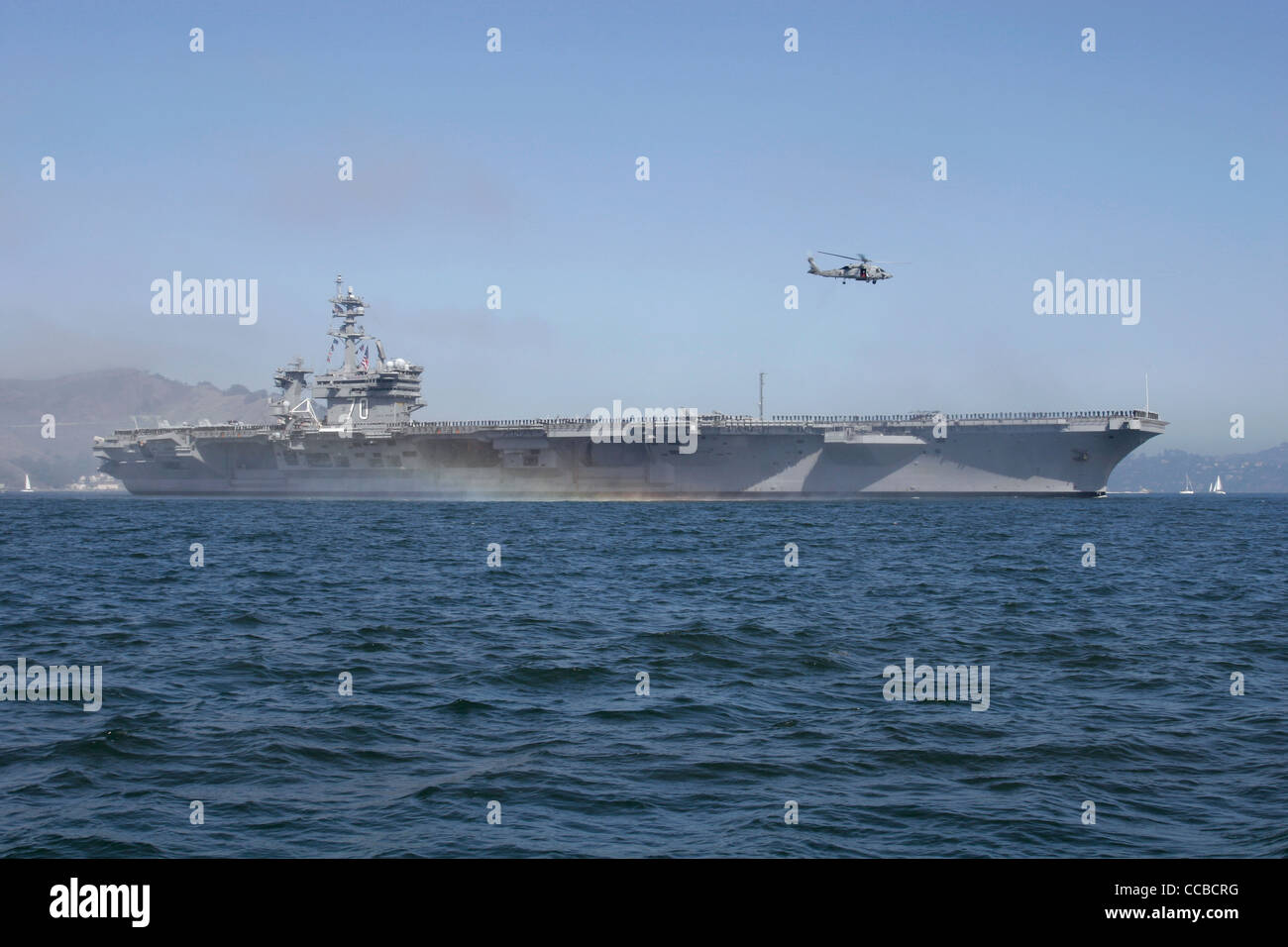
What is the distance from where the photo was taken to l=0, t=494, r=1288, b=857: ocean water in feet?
23.7

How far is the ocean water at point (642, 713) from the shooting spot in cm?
722

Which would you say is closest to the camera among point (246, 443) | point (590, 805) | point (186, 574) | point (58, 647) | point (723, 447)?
point (590, 805)

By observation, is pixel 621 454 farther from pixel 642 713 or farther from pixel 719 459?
pixel 642 713

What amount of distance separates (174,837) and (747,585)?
14408mm

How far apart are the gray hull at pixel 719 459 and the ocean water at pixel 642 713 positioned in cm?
2491

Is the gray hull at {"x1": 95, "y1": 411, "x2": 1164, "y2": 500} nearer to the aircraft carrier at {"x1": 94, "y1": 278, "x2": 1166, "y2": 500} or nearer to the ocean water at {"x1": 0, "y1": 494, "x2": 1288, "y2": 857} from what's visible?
the aircraft carrier at {"x1": 94, "y1": 278, "x2": 1166, "y2": 500}

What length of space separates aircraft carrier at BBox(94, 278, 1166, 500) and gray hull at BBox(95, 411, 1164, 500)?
7cm

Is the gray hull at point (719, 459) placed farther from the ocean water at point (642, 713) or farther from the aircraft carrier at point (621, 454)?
the ocean water at point (642, 713)

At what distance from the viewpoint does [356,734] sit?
970cm

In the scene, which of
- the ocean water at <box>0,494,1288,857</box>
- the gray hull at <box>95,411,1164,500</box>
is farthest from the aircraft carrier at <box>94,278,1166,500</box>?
the ocean water at <box>0,494,1288,857</box>
